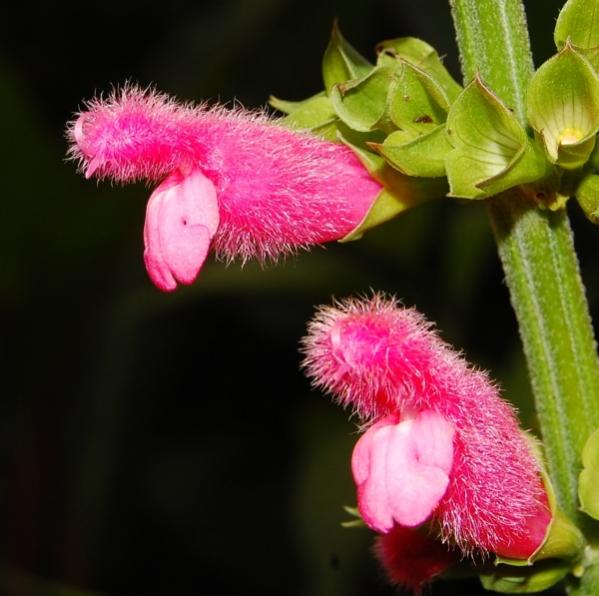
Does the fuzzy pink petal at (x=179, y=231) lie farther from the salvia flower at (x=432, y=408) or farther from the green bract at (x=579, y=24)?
the green bract at (x=579, y=24)

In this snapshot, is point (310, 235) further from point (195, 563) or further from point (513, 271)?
point (195, 563)

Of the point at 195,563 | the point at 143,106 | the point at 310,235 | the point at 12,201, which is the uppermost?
the point at 12,201

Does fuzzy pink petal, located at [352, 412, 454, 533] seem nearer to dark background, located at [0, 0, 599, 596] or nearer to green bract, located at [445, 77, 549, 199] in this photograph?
green bract, located at [445, 77, 549, 199]

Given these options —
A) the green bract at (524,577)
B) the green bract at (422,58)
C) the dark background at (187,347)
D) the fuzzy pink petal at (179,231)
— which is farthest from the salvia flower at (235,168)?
the dark background at (187,347)

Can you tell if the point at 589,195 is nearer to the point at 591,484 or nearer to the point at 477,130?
the point at 477,130


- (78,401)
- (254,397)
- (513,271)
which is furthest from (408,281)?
(513,271)

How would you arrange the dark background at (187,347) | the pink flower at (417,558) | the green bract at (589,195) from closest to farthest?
the green bract at (589,195), the pink flower at (417,558), the dark background at (187,347)
